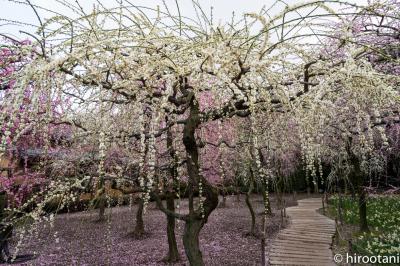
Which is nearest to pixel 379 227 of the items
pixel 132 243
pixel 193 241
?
pixel 132 243

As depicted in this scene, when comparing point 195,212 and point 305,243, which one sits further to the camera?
point 305,243

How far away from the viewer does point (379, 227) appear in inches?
416

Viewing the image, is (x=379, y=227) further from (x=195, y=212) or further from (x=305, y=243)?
(x=195, y=212)

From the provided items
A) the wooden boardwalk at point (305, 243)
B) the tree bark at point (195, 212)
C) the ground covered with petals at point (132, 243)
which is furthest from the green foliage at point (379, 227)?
the tree bark at point (195, 212)

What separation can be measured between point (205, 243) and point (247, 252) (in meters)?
1.39

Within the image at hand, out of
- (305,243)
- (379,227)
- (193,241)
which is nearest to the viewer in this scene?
(193,241)

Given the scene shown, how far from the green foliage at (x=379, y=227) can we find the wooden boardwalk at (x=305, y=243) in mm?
721

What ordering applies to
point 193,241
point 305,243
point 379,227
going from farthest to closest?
point 379,227 < point 305,243 < point 193,241

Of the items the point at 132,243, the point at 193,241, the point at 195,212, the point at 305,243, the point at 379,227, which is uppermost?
the point at 195,212

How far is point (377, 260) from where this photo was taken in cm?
675

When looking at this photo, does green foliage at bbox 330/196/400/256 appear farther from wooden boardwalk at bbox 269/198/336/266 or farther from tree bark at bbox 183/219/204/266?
tree bark at bbox 183/219/204/266

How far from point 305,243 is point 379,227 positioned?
2505 millimetres

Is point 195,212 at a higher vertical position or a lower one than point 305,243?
higher

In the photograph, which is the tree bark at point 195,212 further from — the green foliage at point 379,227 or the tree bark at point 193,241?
the green foliage at point 379,227
